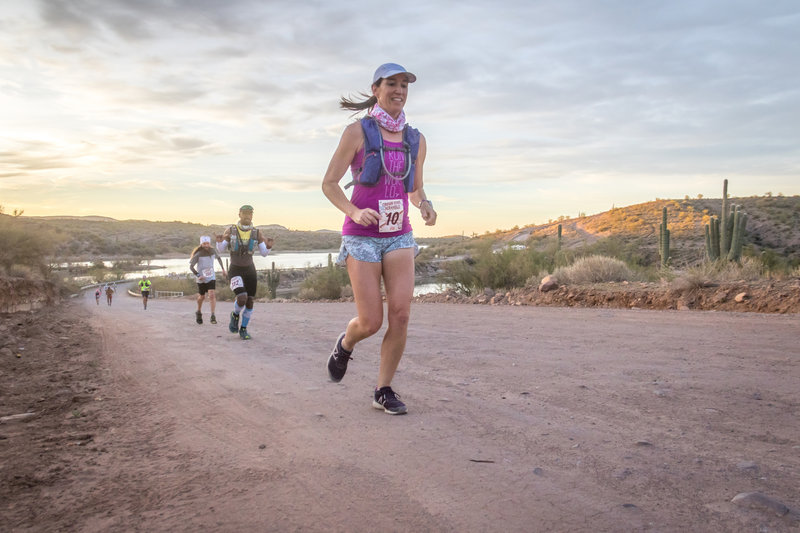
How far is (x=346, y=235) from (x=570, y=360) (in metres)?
3.24

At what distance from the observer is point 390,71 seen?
4445 millimetres

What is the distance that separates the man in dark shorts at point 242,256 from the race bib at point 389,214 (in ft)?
21.3

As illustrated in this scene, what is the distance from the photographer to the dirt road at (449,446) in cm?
285

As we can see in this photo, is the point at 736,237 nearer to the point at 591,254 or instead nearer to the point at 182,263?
the point at 591,254

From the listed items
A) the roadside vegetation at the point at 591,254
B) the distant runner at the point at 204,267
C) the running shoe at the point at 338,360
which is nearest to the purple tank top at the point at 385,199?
the running shoe at the point at 338,360

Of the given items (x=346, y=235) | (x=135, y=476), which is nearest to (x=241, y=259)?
(x=346, y=235)

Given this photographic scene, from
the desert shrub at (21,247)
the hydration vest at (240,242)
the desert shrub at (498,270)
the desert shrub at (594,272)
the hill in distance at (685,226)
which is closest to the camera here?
the hydration vest at (240,242)

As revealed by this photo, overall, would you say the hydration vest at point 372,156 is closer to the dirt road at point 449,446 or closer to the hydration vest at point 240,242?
the dirt road at point 449,446

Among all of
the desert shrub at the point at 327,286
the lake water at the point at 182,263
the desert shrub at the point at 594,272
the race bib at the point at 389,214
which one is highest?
the race bib at the point at 389,214

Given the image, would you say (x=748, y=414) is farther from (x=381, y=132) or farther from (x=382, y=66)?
(x=382, y=66)

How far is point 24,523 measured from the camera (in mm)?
2852

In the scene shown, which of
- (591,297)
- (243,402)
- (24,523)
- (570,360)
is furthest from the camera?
(591,297)

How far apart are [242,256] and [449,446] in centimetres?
783

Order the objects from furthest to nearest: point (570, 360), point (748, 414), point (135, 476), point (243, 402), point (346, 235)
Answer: point (570, 360)
point (243, 402)
point (346, 235)
point (748, 414)
point (135, 476)
